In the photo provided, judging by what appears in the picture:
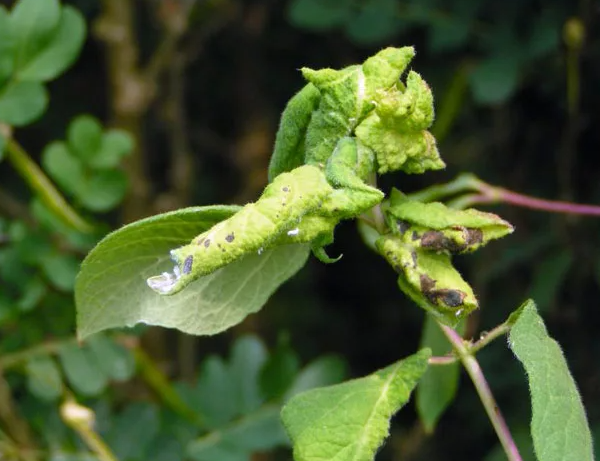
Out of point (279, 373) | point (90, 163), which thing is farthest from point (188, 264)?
point (279, 373)

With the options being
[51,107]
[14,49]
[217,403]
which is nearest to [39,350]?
[217,403]

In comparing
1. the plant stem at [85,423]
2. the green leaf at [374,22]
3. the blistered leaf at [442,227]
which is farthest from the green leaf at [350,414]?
the green leaf at [374,22]

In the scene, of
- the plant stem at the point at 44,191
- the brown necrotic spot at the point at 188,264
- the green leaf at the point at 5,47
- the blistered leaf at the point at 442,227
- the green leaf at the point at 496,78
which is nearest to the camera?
the brown necrotic spot at the point at 188,264

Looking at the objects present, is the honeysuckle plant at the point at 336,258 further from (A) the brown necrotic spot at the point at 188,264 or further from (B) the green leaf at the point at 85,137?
(B) the green leaf at the point at 85,137

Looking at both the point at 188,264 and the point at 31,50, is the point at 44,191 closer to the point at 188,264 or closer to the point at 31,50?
the point at 31,50

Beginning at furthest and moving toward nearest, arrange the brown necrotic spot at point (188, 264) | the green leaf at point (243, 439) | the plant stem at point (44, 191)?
the green leaf at point (243, 439)
the plant stem at point (44, 191)
the brown necrotic spot at point (188, 264)

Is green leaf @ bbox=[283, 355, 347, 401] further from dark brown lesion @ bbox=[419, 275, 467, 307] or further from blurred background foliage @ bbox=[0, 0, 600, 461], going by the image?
dark brown lesion @ bbox=[419, 275, 467, 307]

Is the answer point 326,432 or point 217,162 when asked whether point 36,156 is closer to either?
point 217,162
